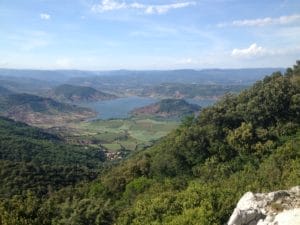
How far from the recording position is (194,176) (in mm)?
55969

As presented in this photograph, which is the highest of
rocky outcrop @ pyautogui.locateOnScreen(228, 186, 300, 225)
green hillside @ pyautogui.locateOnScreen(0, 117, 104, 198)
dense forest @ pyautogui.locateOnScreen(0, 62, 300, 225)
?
rocky outcrop @ pyautogui.locateOnScreen(228, 186, 300, 225)

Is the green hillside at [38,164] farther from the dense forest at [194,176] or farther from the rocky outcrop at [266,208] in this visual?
the rocky outcrop at [266,208]

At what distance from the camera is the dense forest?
3359 centimetres

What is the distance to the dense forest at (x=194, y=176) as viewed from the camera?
33.6 meters

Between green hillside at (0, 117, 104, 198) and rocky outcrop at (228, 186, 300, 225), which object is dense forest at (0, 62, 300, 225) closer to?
green hillside at (0, 117, 104, 198)

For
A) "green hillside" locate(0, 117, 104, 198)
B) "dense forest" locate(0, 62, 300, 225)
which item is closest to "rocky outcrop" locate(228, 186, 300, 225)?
"dense forest" locate(0, 62, 300, 225)

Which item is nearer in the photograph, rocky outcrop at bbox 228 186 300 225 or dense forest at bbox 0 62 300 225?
rocky outcrop at bbox 228 186 300 225

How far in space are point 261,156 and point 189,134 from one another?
468 inches

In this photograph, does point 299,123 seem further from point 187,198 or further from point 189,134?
point 187,198

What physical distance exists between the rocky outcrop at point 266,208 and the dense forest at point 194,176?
608 centimetres

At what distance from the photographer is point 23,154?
390ft

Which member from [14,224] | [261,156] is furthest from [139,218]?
[261,156]

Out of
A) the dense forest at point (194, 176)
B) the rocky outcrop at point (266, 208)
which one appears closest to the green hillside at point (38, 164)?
the dense forest at point (194, 176)

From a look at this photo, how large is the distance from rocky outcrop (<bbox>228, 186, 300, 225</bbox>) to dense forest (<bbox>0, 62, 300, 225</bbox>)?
19.9ft
